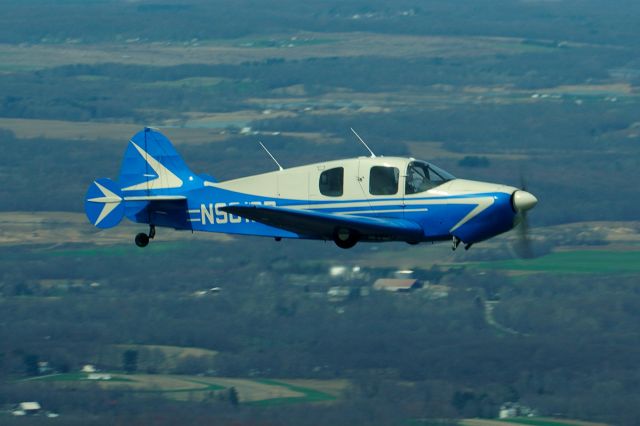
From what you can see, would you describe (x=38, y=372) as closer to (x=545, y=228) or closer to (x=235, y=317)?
(x=235, y=317)

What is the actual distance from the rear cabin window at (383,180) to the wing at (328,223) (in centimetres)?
66

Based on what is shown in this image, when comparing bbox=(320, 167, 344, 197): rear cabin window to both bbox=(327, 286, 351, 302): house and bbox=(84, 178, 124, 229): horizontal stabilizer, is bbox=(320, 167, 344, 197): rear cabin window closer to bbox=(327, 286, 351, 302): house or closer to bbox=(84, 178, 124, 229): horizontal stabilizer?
bbox=(84, 178, 124, 229): horizontal stabilizer

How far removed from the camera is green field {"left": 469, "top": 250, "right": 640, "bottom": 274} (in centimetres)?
17562

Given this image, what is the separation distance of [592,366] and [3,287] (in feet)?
186

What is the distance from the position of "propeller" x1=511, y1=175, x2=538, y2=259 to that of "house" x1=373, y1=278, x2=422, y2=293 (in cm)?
12135

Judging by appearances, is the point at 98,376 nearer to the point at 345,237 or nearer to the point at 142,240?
the point at 142,240

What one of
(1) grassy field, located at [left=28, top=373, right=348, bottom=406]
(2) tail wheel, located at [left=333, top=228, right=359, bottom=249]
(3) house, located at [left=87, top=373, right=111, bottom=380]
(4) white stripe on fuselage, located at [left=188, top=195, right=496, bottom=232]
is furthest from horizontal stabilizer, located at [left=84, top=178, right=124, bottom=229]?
(3) house, located at [left=87, top=373, right=111, bottom=380]

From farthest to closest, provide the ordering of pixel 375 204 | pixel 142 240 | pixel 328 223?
pixel 142 240 → pixel 375 204 → pixel 328 223

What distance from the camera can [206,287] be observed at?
571ft

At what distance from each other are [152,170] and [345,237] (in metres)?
6.48

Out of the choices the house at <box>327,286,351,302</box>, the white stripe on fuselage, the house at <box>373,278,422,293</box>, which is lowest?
the house at <box>327,286,351,302</box>

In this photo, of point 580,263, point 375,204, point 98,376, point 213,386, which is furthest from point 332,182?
point 580,263

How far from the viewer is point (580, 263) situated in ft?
588

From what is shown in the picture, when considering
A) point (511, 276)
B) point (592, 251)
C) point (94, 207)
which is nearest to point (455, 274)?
point (511, 276)
